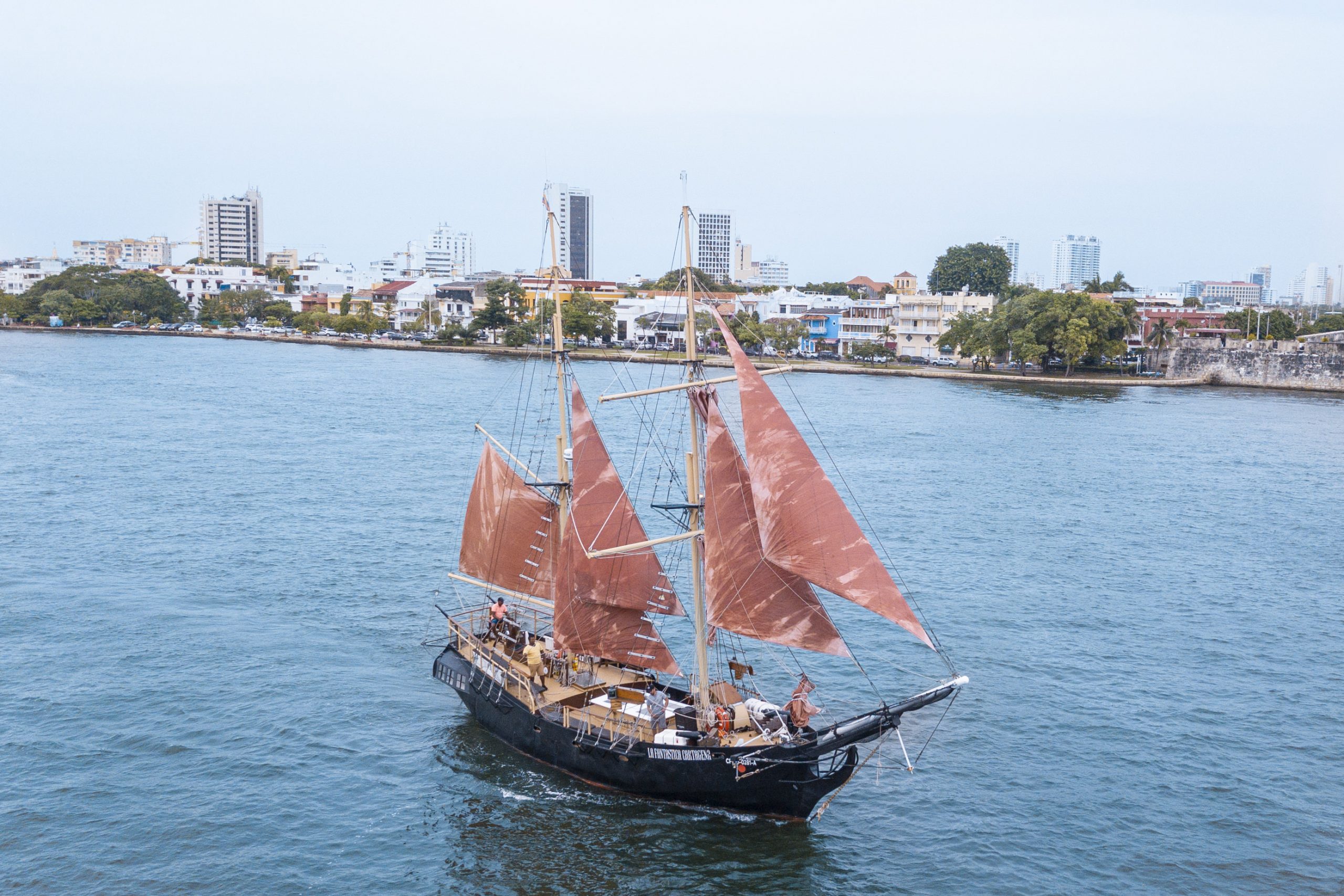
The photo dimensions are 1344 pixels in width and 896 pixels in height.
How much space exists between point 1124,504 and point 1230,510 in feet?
18.4

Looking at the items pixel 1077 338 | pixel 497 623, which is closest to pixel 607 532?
pixel 497 623

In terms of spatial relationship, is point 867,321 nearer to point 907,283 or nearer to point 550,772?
point 907,283

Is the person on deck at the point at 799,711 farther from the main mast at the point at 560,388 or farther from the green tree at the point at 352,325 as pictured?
the green tree at the point at 352,325

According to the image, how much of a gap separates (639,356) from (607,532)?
110 meters

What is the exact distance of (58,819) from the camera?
86.6 ft

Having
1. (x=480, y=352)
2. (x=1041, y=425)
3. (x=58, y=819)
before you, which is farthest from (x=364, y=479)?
(x=480, y=352)

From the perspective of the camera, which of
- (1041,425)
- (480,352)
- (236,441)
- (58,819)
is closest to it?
(58,819)

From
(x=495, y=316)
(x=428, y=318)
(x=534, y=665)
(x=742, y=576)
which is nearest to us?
(x=742, y=576)

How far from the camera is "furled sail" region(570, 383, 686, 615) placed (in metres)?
30.0

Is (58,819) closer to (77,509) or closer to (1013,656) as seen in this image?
(1013,656)

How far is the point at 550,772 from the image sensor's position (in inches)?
1151

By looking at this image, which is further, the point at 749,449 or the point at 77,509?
the point at 77,509

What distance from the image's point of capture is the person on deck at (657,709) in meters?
27.1

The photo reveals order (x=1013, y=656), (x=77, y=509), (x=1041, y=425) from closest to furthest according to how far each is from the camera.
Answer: (x=1013, y=656) < (x=77, y=509) < (x=1041, y=425)
